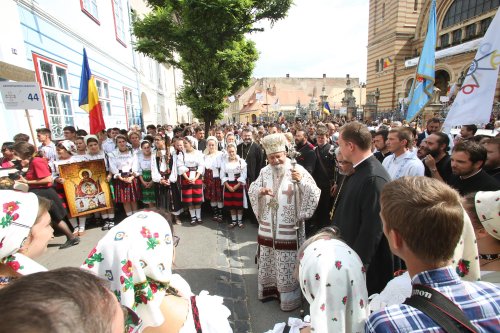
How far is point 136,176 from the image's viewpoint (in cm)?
547

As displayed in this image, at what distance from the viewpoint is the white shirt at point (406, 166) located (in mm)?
3482

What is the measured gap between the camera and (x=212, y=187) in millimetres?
5797

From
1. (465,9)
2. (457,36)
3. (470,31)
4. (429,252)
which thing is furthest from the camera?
(457,36)

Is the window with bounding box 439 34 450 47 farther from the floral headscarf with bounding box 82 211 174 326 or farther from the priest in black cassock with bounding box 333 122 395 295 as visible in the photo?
the floral headscarf with bounding box 82 211 174 326

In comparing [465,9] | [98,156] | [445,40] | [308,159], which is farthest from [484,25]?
[98,156]

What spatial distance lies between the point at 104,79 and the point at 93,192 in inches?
281

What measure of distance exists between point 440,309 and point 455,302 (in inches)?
3.9

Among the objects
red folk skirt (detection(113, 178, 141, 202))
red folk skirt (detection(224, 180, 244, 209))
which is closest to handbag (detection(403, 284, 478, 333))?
red folk skirt (detection(224, 180, 244, 209))

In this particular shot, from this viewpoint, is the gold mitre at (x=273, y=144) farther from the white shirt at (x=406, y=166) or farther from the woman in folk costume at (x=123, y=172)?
the woman in folk costume at (x=123, y=172)

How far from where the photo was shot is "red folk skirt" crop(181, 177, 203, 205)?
18.1 feet

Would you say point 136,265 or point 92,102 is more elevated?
point 92,102

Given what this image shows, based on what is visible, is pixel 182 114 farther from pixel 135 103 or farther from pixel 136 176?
pixel 136 176

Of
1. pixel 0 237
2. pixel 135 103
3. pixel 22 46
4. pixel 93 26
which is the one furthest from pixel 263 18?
pixel 0 237

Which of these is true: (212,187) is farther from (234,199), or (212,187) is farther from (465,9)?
(465,9)
